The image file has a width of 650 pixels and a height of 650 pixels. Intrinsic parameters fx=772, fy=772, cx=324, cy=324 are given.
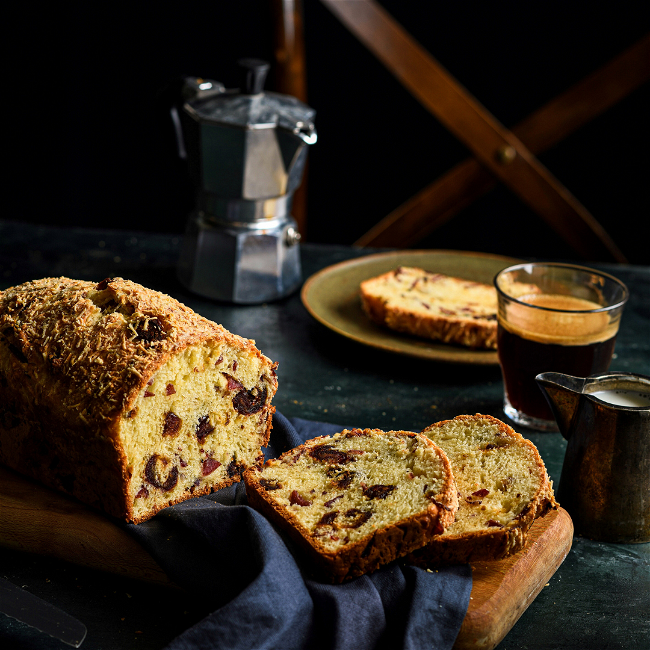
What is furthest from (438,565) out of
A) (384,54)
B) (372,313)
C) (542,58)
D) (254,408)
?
(542,58)

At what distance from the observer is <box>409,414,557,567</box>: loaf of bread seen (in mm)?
1343

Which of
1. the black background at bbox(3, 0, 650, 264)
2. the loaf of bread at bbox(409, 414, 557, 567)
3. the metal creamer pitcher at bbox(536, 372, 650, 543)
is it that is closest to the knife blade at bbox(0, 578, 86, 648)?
the loaf of bread at bbox(409, 414, 557, 567)

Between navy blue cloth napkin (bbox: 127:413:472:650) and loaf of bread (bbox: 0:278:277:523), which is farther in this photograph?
loaf of bread (bbox: 0:278:277:523)

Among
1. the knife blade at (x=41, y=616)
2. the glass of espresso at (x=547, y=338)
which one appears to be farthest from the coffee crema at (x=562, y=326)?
the knife blade at (x=41, y=616)

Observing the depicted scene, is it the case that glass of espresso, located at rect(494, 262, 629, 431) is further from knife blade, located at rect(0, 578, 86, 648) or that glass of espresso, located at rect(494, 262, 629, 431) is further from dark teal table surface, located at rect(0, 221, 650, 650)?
knife blade, located at rect(0, 578, 86, 648)

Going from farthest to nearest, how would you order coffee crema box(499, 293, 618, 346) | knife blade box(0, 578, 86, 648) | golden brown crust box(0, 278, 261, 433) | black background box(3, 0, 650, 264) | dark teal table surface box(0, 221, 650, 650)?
black background box(3, 0, 650, 264) → coffee crema box(499, 293, 618, 346) → golden brown crust box(0, 278, 261, 433) → dark teal table surface box(0, 221, 650, 650) → knife blade box(0, 578, 86, 648)

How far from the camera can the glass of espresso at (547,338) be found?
6.14 ft

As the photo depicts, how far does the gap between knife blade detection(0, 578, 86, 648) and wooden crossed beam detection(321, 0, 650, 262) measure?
2894 mm

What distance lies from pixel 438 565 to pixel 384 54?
2.77 metres

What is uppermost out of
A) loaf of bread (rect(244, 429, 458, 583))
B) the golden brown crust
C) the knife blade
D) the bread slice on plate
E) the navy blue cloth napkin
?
the golden brown crust

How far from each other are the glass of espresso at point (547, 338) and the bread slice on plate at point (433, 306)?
22cm

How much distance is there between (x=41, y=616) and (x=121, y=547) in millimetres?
221

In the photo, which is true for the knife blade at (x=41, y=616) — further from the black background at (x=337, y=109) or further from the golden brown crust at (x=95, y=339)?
the black background at (x=337, y=109)

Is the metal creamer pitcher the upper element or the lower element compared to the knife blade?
upper
